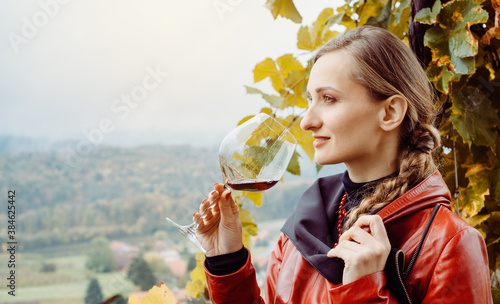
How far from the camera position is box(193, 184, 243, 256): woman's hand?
924mm

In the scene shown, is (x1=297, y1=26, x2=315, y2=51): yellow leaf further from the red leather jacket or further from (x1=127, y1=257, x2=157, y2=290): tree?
(x1=127, y1=257, x2=157, y2=290): tree

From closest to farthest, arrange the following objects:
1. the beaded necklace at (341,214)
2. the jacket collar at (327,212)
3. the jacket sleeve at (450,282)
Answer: the jacket sleeve at (450,282), the jacket collar at (327,212), the beaded necklace at (341,214)

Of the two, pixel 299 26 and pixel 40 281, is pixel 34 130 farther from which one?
pixel 299 26

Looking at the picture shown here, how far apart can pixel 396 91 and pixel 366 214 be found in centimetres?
24

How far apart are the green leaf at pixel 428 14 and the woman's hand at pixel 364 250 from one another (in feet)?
1.58

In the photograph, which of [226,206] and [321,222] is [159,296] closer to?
[226,206]

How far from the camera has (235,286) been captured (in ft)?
3.02

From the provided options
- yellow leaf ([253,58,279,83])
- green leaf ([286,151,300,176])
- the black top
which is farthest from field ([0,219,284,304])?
yellow leaf ([253,58,279,83])

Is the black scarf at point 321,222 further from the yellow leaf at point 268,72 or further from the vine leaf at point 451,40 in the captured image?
the yellow leaf at point 268,72

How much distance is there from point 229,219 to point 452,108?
0.55 meters

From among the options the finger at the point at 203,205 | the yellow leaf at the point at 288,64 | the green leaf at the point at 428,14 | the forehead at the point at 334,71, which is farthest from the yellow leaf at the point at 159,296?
the green leaf at the point at 428,14

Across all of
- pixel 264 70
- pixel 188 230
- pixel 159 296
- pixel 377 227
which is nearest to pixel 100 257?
pixel 159 296

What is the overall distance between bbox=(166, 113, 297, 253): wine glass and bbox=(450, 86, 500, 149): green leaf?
404mm

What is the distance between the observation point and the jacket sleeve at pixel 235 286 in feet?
3.01
